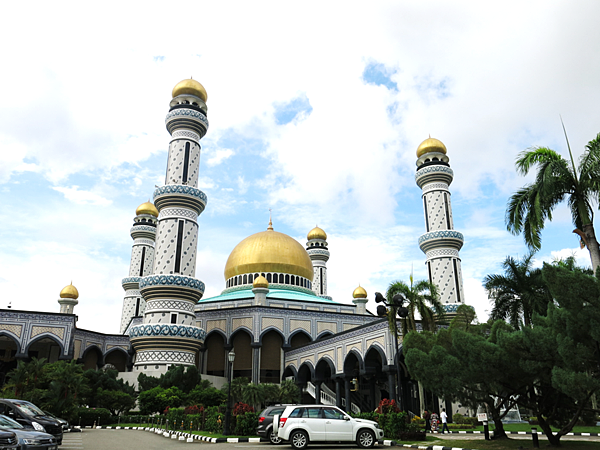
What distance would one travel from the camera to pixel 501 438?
14742 mm

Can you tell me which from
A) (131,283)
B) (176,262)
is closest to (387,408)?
(176,262)

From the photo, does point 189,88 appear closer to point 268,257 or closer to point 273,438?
point 268,257

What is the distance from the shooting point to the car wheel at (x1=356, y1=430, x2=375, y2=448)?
44.2 feet

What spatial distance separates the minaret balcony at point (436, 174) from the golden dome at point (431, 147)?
1.69 m

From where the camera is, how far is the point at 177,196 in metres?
35.7

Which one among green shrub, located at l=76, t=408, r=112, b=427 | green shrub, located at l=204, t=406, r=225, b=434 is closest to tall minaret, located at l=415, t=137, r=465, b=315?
green shrub, located at l=204, t=406, r=225, b=434

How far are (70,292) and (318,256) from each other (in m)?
25.1

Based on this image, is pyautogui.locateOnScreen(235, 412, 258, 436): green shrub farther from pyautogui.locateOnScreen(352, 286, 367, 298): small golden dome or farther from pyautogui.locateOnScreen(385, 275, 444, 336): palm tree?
pyautogui.locateOnScreen(352, 286, 367, 298): small golden dome

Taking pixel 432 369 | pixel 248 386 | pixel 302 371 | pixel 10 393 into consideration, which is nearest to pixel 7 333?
pixel 10 393

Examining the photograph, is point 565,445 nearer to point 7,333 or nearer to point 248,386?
point 248,386

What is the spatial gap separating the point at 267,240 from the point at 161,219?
1275 centimetres

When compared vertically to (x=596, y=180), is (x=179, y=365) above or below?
below

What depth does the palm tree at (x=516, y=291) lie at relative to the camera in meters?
24.9

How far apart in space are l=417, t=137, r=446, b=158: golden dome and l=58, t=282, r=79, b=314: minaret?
3348cm
